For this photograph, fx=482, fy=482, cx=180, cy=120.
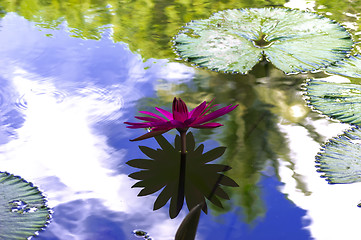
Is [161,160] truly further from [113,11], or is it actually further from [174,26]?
[113,11]

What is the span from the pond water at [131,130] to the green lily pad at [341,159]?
0.08ft

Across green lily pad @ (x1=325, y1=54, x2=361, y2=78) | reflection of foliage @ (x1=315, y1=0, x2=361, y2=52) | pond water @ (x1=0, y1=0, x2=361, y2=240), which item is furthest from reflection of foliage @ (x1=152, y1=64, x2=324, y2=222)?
reflection of foliage @ (x1=315, y1=0, x2=361, y2=52)

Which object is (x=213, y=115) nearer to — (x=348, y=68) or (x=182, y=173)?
(x=182, y=173)

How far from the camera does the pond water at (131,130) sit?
108cm

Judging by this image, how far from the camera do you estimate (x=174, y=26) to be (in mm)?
2164

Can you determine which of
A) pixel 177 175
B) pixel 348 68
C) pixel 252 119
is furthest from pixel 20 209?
pixel 348 68

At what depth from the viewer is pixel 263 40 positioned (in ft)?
6.52

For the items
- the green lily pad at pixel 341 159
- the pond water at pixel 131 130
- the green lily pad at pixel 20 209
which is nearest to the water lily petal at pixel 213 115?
the pond water at pixel 131 130

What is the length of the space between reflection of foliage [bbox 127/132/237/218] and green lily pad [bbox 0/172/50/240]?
0.23 m

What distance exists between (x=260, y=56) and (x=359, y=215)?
0.88 metres

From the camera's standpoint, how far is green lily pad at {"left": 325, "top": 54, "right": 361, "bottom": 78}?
1683 mm

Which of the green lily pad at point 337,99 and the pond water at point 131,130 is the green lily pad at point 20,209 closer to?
the pond water at point 131,130

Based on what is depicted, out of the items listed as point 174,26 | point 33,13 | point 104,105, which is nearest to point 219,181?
point 104,105

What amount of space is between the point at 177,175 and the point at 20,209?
0.37 metres
